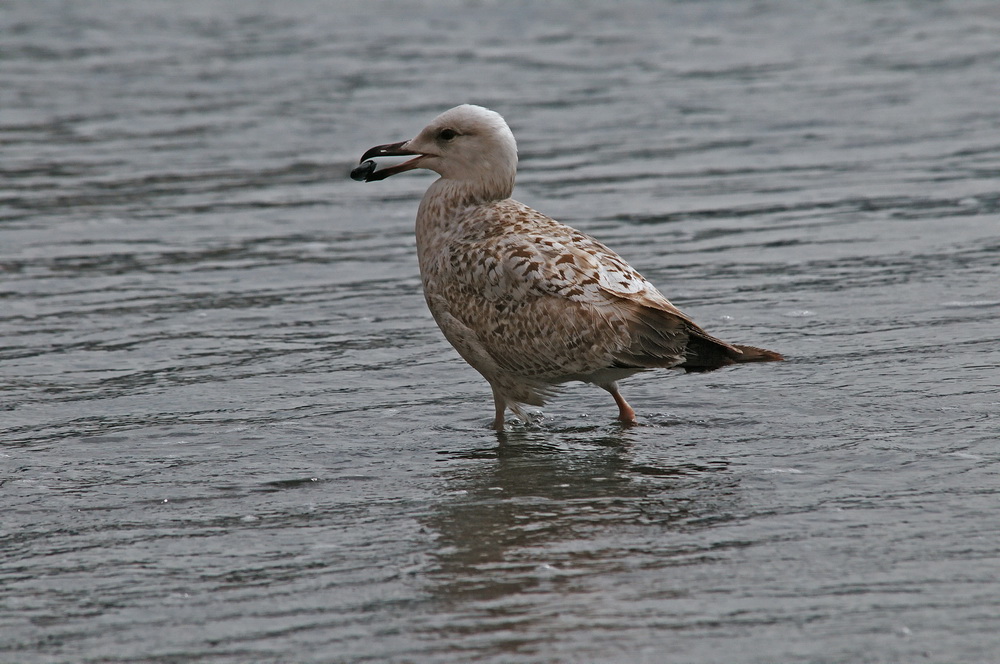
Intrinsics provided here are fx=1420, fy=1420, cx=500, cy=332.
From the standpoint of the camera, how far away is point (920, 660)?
14.8ft

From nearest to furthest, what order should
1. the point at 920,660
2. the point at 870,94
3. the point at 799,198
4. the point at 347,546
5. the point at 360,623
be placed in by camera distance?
the point at 920,660 < the point at 360,623 < the point at 347,546 < the point at 799,198 < the point at 870,94

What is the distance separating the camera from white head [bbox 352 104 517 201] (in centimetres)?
775

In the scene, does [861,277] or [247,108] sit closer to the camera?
[861,277]

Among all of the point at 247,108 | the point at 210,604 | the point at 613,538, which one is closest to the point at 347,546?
the point at 210,604

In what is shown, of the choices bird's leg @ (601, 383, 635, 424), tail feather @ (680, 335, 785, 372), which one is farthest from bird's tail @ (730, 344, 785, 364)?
bird's leg @ (601, 383, 635, 424)

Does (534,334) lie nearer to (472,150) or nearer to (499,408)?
(499,408)

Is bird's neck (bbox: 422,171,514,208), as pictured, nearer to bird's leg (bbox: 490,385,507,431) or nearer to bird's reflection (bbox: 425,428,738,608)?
bird's leg (bbox: 490,385,507,431)

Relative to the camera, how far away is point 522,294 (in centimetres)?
706

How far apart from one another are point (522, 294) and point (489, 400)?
3.60 feet

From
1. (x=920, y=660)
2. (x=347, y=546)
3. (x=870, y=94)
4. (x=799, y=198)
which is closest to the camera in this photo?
(x=920, y=660)

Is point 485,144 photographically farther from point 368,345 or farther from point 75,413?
point 75,413

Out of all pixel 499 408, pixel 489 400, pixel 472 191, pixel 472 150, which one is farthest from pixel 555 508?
pixel 472 150

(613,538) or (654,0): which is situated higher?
(654,0)

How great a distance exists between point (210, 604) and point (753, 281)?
5740mm
